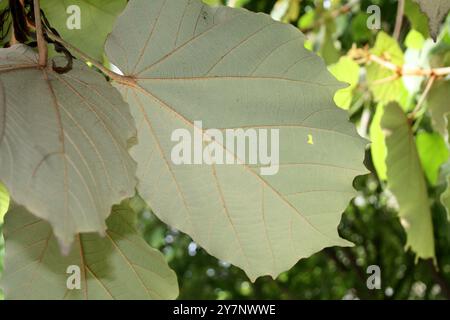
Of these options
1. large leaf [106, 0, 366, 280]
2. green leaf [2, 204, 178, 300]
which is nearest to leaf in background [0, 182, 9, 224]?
green leaf [2, 204, 178, 300]

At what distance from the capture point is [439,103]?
49.1 inches

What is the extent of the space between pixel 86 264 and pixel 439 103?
0.74 m

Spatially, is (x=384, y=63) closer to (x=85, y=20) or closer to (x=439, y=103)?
(x=439, y=103)

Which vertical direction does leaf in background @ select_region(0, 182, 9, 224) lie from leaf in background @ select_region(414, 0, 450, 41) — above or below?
below

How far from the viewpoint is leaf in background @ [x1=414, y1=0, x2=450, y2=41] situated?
674 millimetres

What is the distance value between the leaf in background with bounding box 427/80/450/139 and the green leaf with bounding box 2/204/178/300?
0.66 meters

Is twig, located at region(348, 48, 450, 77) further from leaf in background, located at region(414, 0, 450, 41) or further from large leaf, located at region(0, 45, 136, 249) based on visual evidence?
large leaf, located at region(0, 45, 136, 249)

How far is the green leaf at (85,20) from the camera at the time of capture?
851mm

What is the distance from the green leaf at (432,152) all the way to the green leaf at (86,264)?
2.80 ft

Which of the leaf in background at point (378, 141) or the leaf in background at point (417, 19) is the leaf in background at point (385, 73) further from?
the leaf in background at point (417, 19)

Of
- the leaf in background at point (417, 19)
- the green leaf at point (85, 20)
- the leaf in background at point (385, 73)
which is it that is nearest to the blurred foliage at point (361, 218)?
the leaf in background at point (385, 73)

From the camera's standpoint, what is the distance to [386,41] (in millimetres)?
1374

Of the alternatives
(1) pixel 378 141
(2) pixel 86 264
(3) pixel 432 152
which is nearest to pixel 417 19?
(1) pixel 378 141
